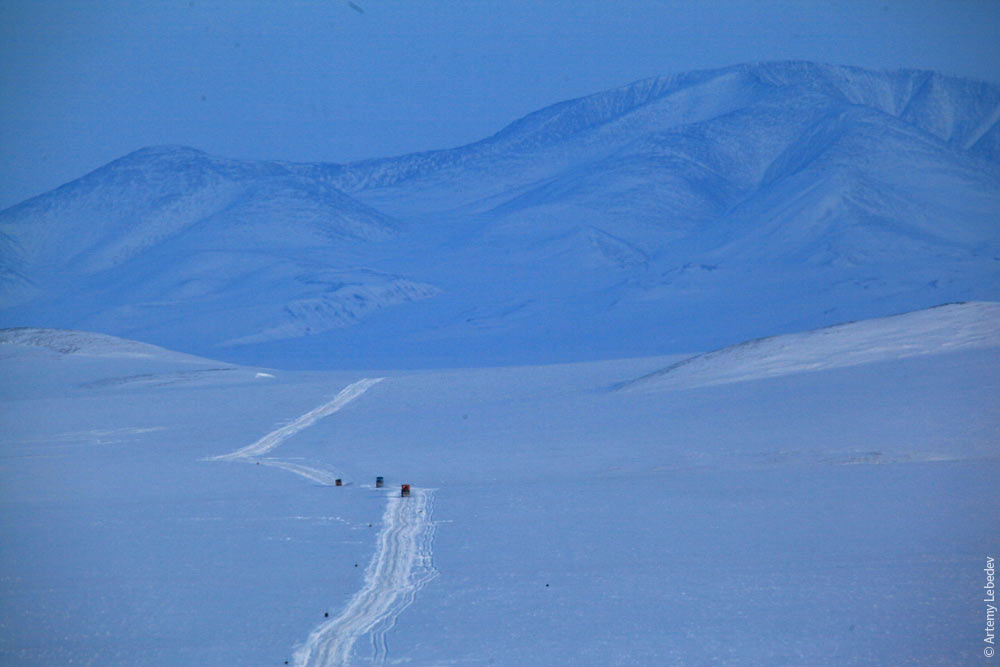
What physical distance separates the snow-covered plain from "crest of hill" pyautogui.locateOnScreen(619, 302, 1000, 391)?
0.15 m

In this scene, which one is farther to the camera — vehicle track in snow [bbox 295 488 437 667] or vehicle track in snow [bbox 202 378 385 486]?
vehicle track in snow [bbox 202 378 385 486]

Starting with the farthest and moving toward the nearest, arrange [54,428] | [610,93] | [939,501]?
[610,93] < [54,428] < [939,501]

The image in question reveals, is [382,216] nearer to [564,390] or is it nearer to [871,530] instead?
[564,390]

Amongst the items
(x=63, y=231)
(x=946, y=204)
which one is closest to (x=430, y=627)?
(x=946, y=204)

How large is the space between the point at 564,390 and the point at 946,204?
7456 centimetres

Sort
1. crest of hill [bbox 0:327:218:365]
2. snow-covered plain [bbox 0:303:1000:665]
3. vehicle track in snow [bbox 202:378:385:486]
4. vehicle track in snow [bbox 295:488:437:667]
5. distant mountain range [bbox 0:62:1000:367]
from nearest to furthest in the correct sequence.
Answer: vehicle track in snow [bbox 295:488:437:667]
snow-covered plain [bbox 0:303:1000:665]
vehicle track in snow [bbox 202:378:385:486]
crest of hill [bbox 0:327:218:365]
distant mountain range [bbox 0:62:1000:367]

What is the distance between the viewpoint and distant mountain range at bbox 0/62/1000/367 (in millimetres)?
81875

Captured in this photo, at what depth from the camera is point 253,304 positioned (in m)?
93.4

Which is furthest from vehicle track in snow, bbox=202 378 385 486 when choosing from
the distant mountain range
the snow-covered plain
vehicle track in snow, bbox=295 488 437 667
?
the distant mountain range

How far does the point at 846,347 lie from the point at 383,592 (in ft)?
67.0

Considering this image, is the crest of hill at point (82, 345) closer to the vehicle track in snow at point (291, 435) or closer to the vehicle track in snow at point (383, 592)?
the vehicle track in snow at point (291, 435)

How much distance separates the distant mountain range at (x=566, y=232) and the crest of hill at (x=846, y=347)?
40423 millimetres

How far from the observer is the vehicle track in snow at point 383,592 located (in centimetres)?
859

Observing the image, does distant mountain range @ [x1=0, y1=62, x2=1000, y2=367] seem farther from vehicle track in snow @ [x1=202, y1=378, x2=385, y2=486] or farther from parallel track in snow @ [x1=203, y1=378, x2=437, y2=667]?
parallel track in snow @ [x1=203, y1=378, x2=437, y2=667]
